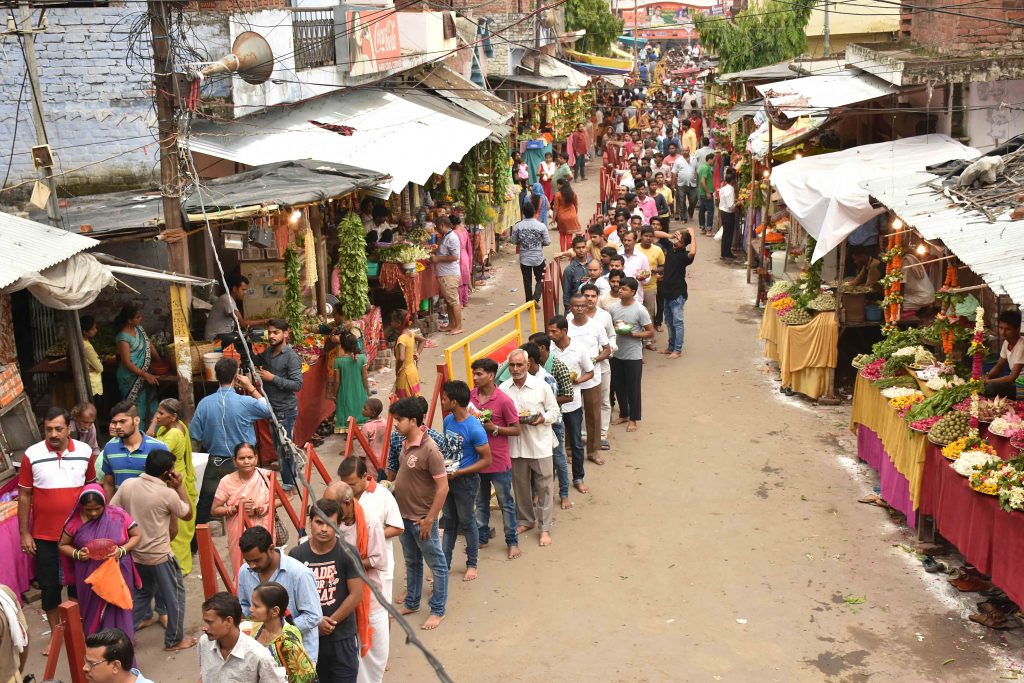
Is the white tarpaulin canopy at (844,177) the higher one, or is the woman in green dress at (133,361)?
the white tarpaulin canopy at (844,177)

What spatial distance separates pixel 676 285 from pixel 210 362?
6.84m

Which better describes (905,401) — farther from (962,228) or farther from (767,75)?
(767,75)

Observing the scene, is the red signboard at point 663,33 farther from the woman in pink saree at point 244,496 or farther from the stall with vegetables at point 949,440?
the woman in pink saree at point 244,496

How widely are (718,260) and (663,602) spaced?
14.9 metres

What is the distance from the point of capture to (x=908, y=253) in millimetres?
12320

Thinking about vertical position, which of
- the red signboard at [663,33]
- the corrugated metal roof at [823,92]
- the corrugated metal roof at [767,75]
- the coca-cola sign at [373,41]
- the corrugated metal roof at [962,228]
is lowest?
the red signboard at [663,33]

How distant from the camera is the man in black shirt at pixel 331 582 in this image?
6.14m

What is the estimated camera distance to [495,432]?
8891mm

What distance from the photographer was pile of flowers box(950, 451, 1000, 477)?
8.28m

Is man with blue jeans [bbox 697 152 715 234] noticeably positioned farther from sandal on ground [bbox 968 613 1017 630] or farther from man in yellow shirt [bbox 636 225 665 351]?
sandal on ground [bbox 968 613 1017 630]

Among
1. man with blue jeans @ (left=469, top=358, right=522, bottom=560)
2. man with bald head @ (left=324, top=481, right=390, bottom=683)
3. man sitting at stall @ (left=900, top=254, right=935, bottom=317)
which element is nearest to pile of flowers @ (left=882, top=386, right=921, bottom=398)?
man sitting at stall @ (left=900, top=254, right=935, bottom=317)

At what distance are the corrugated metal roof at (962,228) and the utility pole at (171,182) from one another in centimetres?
714

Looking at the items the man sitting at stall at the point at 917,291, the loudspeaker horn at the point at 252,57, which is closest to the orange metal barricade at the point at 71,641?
the loudspeaker horn at the point at 252,57

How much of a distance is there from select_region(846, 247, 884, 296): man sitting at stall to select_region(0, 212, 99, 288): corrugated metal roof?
901cm
